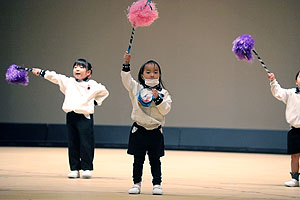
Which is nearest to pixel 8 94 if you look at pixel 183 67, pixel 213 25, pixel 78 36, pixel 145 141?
pixel 78 36

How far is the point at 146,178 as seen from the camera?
20.1ft

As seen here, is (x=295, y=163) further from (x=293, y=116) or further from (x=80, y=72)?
(x=80, y=72)

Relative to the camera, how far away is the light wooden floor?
4.73m

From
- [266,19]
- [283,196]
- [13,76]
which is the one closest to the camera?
[283,196]

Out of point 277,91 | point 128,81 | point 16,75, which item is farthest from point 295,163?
point 16,75

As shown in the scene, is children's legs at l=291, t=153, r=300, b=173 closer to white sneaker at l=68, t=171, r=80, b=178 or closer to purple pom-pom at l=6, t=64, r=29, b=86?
white sneaker at l=68, t=171, r=80, b=178

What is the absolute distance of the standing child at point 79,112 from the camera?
6.13 metres

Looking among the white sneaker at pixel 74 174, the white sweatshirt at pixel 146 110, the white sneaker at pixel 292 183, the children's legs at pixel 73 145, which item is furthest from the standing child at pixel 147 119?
the white sneaker at pixel 292 183

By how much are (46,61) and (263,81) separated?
12.8 ft

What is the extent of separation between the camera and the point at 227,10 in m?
10.9

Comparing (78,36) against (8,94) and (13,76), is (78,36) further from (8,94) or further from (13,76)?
(13,76)

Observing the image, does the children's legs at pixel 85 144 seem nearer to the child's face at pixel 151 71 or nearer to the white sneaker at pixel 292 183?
the child's face at pixel 151 71

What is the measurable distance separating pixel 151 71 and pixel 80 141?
5.00ft

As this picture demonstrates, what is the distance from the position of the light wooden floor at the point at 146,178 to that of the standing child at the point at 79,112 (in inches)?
8.8
